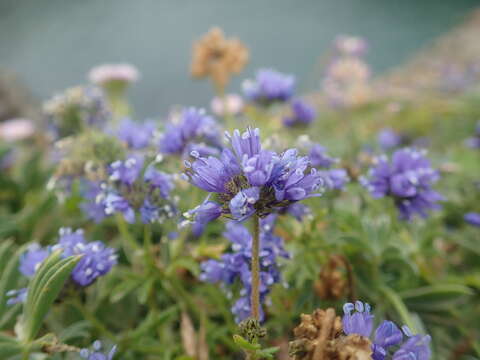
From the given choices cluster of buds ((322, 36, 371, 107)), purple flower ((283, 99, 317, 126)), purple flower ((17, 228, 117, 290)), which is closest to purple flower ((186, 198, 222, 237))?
purple flower ((17, 228, 117, 290))

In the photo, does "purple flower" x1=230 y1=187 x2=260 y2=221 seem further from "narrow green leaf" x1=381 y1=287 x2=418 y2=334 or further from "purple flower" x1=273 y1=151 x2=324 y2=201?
"narrow green leaf" x1=381 y1=287 x2=418 y2=334

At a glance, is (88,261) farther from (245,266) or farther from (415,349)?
(415,349)

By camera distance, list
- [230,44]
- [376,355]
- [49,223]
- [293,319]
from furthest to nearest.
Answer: [230,44] < [49,223] < [293,319] < [376,355]

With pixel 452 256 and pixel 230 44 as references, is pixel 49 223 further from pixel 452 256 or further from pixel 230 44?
pixel 452 256

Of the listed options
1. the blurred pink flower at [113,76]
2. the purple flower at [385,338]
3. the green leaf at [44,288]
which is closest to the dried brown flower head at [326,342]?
the purple flower at [385,338]

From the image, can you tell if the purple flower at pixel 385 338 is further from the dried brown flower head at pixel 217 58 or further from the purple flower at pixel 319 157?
the dried brown flower head at pixel 217 58

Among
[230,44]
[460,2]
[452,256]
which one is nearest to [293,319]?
[452,256]
